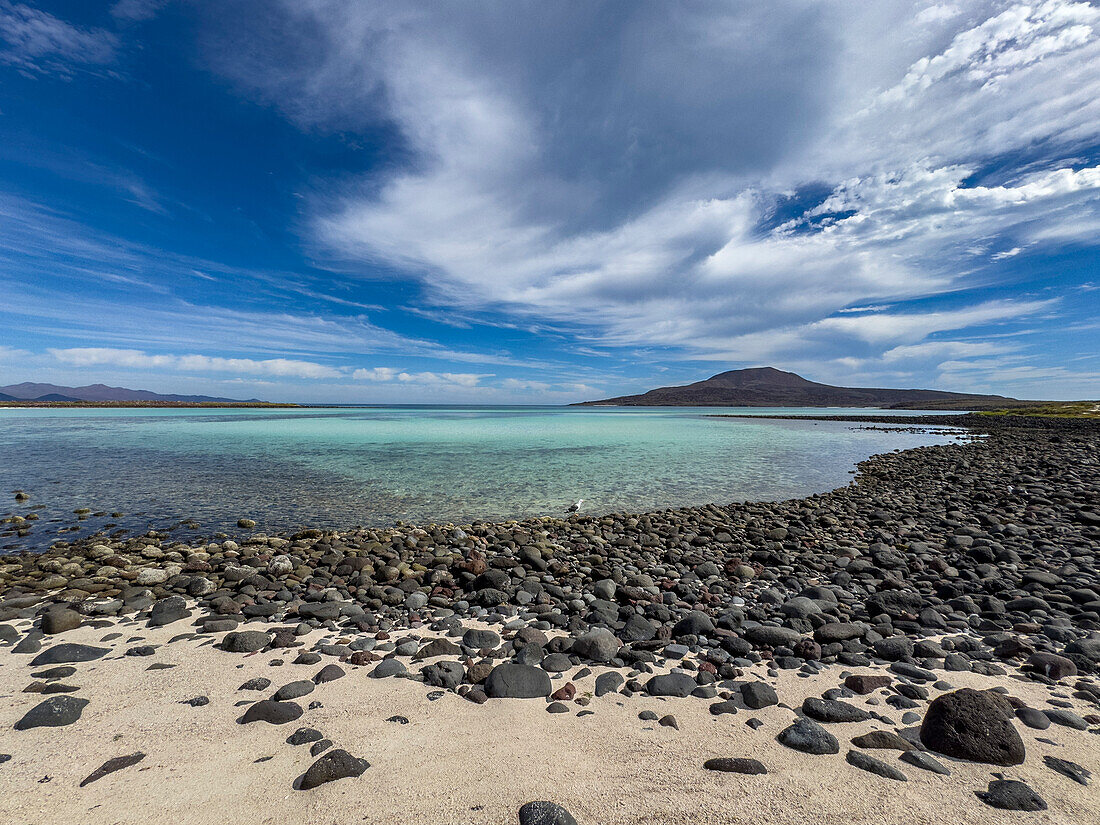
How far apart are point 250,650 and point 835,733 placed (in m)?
6.02

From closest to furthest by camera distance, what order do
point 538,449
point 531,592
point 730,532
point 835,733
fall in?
point 835,733, point 531,592, point 730,532, point 538,449

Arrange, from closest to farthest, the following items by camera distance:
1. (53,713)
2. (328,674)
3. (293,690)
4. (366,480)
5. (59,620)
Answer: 1. (53,713)
2. (293,690)
3. (328,674)
4. (59,620)
5. (366,480)

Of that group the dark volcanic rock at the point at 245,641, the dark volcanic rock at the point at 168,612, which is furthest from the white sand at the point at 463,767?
the dark volcanic rock at the point at 168,612

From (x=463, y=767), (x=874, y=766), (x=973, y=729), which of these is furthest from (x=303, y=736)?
(x=973, y=729)

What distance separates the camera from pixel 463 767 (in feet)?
11.2

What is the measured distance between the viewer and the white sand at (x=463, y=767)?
9.66ft

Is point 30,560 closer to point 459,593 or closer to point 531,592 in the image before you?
point 459,593

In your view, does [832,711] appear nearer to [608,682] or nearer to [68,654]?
[608,682]

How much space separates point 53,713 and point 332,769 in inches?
108

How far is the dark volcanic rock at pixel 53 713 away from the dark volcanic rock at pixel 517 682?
357cm

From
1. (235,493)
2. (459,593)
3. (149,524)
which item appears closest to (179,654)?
(459,593)

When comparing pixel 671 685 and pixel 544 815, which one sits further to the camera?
pixel 671 685

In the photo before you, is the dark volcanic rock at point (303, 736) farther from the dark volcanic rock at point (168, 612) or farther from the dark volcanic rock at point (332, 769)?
the dark volcanic rock at point (168, 612)

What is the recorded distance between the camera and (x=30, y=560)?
883 cm
